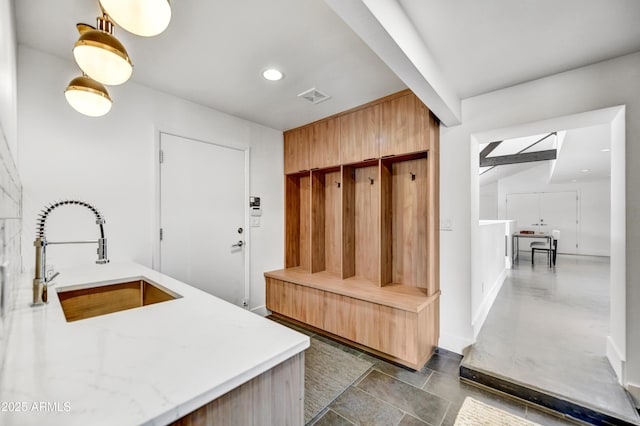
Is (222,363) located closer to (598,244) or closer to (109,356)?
(109,356)

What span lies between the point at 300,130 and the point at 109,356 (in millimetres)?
3130

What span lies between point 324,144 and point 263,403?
9.21 ft

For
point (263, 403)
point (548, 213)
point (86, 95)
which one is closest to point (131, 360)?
point (263, 403)

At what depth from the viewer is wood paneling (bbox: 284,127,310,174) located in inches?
135

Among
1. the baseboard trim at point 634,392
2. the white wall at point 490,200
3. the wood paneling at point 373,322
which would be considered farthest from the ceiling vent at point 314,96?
the white wall at point 490,200

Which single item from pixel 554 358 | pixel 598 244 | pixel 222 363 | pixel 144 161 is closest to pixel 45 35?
pixel 144 161

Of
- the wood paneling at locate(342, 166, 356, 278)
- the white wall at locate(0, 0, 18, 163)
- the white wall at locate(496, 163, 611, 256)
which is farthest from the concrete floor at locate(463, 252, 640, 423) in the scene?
the white wall at locate(496, 163, 611, 256)

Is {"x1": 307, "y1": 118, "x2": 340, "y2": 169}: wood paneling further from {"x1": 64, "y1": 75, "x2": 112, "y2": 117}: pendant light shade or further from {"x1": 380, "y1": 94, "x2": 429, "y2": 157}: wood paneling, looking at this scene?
{"x1": 64, "y1": 75, "x2": 112, "y2": 117}: pendant light shade

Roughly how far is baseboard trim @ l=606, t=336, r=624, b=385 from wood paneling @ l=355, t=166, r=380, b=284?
1877 millimetres

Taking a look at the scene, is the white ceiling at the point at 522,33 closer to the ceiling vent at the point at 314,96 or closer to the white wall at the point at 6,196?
the ceiling vent at the point at 314,96

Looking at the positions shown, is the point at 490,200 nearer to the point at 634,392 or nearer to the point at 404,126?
the point at 404,126

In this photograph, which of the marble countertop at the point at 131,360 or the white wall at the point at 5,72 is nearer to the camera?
the marble countertop at the point at 131,360

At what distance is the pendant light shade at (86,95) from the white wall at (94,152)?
772 mm

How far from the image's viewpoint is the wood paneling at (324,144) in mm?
3100
